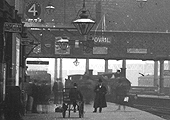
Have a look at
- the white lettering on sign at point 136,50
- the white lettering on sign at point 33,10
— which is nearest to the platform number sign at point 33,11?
the white lettering on sign at point 33,10

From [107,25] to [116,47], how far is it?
96.0 inches

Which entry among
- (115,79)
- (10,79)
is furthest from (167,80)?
(10,79)

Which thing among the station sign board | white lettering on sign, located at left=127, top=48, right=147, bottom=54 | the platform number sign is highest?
the platform number sign

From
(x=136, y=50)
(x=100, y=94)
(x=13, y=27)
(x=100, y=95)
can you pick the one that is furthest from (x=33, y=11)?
(x=136, y=50)

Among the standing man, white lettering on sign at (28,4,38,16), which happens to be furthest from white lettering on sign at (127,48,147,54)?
white lettering on sign at (28,4,38,16)

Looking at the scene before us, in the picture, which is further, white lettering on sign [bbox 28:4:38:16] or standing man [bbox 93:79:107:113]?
standing man [bbox 93:79:107:113]

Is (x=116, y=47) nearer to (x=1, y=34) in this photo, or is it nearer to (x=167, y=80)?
(x=167, y=80)

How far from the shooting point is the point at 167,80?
251 feet

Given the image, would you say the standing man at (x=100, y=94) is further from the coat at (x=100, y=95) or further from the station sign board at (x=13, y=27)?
the station sign board at (x=13, y=27)

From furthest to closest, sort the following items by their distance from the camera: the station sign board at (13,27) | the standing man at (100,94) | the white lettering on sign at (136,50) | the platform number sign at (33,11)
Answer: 1. the white lettering on sign at (136,50)
2. the standing man at (100,94)
3. the platform number sign at (33,11)
4. the station sign board at (13,27)

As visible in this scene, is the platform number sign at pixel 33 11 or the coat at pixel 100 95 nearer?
the platform number sign at pixel 33 11

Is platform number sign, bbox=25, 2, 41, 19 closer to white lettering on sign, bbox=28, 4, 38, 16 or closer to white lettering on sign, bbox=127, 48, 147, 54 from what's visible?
white lettering on sign, bbox=28, 4, 38, 16

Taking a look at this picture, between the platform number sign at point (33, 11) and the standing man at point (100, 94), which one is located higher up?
the platform number sign at point (33, 11)

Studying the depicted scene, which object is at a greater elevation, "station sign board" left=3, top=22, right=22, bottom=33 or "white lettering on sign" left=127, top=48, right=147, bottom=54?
"station sign board" left=3, top=22, right=22, bottom=33
